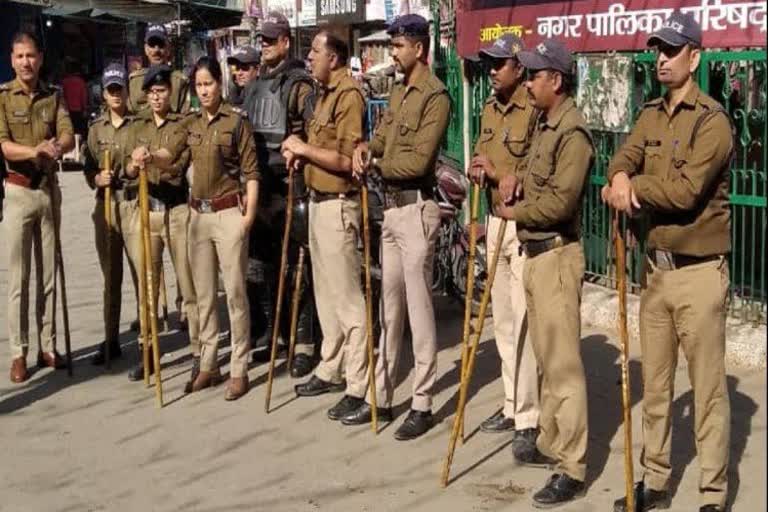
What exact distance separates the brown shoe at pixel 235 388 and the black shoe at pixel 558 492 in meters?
2.56

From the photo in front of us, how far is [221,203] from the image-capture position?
295 inches

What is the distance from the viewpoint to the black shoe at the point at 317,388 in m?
7.61

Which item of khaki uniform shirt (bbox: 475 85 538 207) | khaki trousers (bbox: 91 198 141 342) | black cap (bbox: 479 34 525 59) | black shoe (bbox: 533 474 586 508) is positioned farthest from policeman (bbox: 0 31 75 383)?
black shoe (bbox: 533 474 586 508)

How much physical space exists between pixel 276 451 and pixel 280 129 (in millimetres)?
2402

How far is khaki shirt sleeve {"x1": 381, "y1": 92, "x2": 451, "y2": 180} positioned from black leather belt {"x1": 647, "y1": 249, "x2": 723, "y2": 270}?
1544 millimetres

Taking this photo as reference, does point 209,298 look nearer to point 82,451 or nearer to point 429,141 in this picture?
point 82,451

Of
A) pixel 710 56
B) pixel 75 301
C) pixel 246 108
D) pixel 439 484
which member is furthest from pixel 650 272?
pixel 75 301

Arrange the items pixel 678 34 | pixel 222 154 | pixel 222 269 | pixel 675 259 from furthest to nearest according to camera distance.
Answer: pixel 222 269 → pixel 222 154 → pixel 675 259 → pixel 678 34

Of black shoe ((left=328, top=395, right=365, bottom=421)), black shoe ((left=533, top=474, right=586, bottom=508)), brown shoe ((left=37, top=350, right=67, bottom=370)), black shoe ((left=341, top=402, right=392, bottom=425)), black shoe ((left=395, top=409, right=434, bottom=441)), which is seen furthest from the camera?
brown shoe ((left=37, top=350, right=67, bottom=370))

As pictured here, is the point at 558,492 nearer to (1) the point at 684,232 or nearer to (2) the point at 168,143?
(1) the point at 684,232

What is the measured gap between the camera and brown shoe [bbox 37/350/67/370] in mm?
8523

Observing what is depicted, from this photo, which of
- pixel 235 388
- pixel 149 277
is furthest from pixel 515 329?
pixel 149 277

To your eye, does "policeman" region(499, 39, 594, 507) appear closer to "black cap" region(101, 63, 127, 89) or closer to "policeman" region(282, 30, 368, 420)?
"policeman" region(282, 30, 368, 420)

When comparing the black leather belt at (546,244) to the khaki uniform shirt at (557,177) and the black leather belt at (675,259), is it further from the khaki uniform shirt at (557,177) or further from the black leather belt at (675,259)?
the black leather belt at (675,259)
